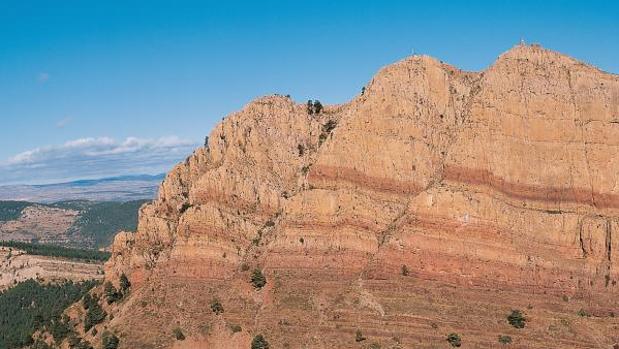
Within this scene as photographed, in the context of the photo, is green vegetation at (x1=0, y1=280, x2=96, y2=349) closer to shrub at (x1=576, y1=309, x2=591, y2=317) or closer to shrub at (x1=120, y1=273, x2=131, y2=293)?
shrub at (x1=120, y1=273, x2=131, y2=293)

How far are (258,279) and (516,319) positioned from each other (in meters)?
37.6

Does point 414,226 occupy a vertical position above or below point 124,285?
above

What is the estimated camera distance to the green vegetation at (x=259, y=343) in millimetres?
104938

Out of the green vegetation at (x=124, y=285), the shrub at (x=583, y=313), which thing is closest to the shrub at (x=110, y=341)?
the green vegetation at (x=124, y=285)

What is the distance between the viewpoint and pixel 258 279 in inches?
4451

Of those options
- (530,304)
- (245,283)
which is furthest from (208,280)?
(530,304)

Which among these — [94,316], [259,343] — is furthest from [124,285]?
[259,343]

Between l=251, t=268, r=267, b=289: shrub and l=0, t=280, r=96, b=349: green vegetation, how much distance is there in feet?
114

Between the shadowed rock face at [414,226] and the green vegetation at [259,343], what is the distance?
4.69 feet

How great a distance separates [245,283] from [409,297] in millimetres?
25347

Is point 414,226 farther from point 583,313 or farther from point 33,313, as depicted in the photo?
point 33,313

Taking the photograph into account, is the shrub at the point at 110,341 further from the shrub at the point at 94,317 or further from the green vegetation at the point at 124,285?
the green vegetation at the point at 124,285

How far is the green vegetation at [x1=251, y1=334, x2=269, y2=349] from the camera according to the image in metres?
105

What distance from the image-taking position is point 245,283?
4515 inches
